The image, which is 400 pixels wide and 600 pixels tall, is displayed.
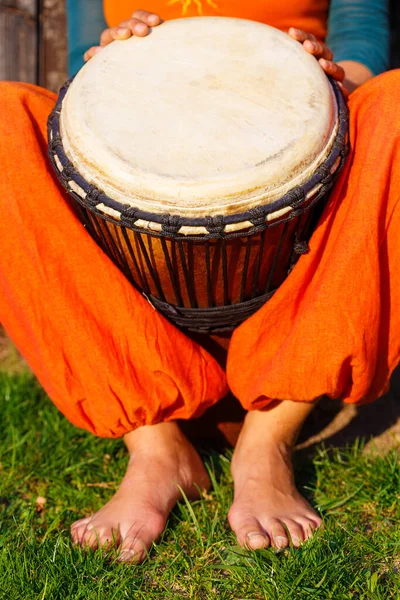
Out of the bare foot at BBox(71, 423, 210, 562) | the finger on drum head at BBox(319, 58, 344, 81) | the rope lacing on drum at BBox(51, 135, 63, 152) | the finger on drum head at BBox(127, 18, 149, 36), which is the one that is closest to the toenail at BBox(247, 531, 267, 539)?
the bare foot at BBox(71, 423, 210, 562)

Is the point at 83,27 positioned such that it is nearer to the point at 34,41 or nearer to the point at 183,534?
the point at 34,41

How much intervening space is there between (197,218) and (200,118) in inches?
8.4

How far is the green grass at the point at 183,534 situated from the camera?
1.54 m

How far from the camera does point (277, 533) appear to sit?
1.68 m

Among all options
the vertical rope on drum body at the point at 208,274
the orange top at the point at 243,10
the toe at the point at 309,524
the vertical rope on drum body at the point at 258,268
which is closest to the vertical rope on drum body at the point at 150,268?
the vertical rope on drum body at the point at 208,274

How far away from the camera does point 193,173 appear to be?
1490mm

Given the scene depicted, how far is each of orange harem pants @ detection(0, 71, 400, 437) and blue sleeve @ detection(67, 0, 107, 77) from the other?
54 cm

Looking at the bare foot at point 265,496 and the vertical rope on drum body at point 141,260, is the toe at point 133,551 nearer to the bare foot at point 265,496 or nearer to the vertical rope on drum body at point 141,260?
the bare foot at point 265,496

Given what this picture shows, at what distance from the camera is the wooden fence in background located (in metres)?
2.90

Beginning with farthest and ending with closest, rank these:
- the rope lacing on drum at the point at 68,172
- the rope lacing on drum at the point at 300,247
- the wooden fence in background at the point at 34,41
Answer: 1. the wooden fence in background at the point at 34,41
2. the rope lacing on drum at the point at 300,247
3. the rope lacing on drum at the point at 68,172

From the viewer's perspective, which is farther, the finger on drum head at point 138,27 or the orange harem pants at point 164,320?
the finger on drum head at point 138,27

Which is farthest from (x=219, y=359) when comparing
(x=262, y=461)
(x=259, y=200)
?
(x=259, y=200)

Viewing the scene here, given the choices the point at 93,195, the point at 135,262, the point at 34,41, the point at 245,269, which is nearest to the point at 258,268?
the point at 245,269

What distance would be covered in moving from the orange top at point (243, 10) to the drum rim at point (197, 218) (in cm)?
63
